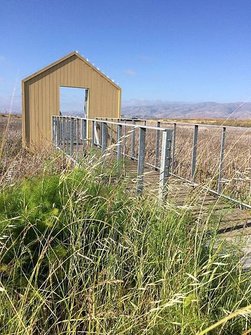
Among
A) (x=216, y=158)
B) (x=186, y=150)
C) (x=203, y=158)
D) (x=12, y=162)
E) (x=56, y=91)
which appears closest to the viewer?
(x=12, y=162)

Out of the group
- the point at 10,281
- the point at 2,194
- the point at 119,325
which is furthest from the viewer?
the point at 2,194

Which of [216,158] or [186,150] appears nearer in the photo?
[216,158]

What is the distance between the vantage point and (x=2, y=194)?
230 centimetres

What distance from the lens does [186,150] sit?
7.15 metres

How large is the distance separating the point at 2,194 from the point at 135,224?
101cm

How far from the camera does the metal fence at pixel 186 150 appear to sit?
2.87 metres

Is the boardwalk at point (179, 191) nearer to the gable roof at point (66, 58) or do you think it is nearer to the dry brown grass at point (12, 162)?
the dry brown grass at point (12, 162)

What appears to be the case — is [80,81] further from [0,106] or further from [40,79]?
[0,106]

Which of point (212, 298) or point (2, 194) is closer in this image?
point (212, 298)

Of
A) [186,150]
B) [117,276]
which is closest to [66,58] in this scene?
[186,150]

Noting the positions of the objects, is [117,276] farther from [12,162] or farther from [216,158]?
[216,158]

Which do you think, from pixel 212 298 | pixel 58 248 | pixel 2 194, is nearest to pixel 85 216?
pixel 58 248

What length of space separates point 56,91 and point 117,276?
1128 cm

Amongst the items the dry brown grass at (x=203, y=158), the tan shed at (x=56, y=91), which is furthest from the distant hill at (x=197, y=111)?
the tan shed at (x=56, y=91)
